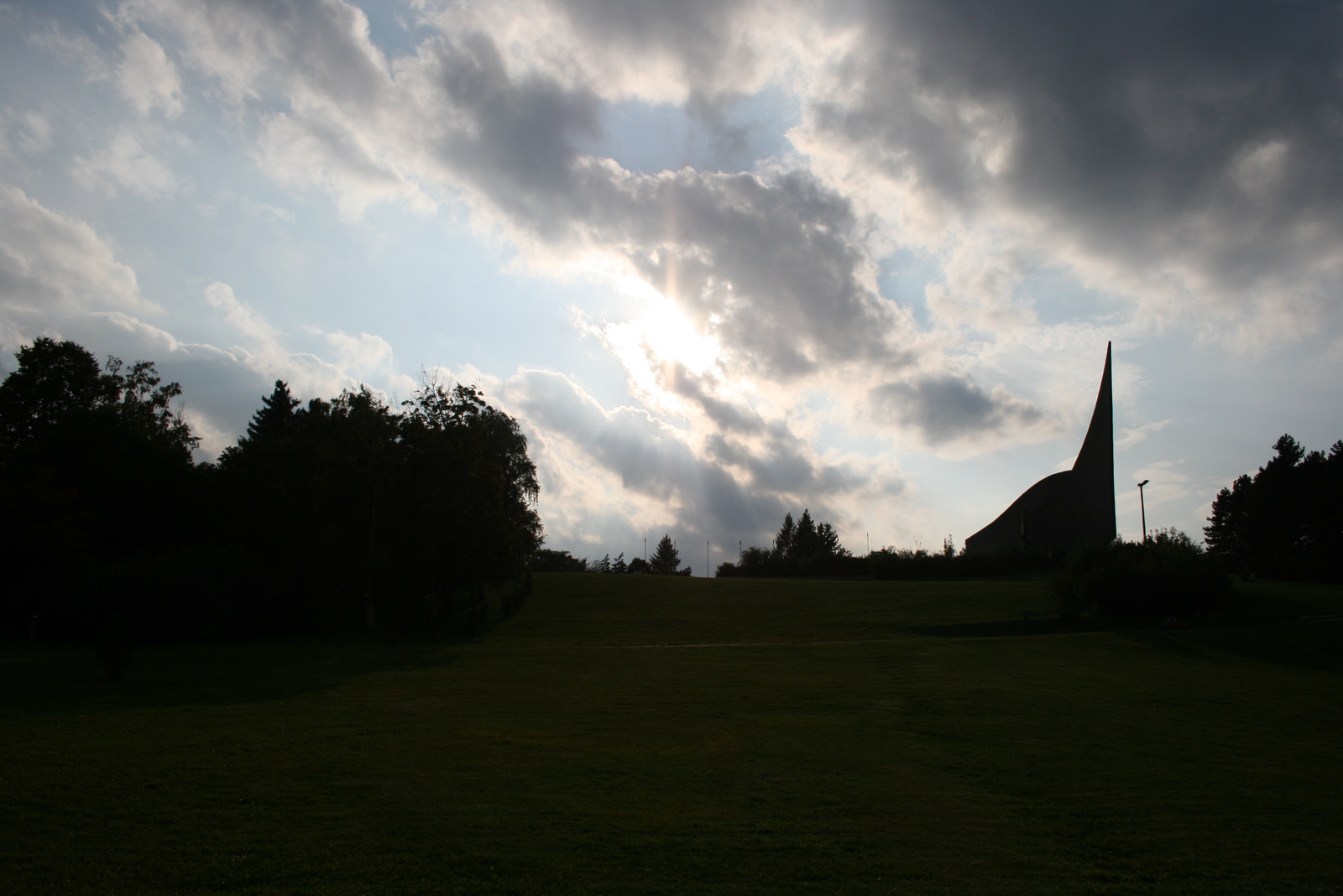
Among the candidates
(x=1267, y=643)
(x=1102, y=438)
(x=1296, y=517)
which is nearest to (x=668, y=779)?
(x=1267, y=643)

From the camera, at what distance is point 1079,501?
5188 cm

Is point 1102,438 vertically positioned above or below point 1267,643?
above

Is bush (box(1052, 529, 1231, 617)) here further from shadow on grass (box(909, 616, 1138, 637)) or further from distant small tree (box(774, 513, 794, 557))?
distant small tree (box(774, 513, 794, 557))

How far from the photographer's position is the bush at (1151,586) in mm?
33875

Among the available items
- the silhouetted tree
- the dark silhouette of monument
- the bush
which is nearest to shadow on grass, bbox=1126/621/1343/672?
the bush

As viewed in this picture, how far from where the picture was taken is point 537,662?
75.3 ft

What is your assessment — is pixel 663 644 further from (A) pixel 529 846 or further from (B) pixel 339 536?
(A) pixel 529 846

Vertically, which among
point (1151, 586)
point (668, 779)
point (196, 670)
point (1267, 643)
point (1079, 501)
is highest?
point (1079, 501)

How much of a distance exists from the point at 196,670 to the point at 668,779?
15.8 metres

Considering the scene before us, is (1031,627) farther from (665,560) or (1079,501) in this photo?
(665,560)

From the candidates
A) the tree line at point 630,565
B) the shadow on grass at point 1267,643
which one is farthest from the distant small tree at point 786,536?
the shadow on grass at point 1267,643

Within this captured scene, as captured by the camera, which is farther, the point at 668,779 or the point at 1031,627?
the point at 1031,627

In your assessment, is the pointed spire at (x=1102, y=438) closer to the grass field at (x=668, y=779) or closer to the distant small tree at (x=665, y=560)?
the grass field at (x=668, y=779)

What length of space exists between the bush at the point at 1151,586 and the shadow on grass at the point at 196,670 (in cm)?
2677
